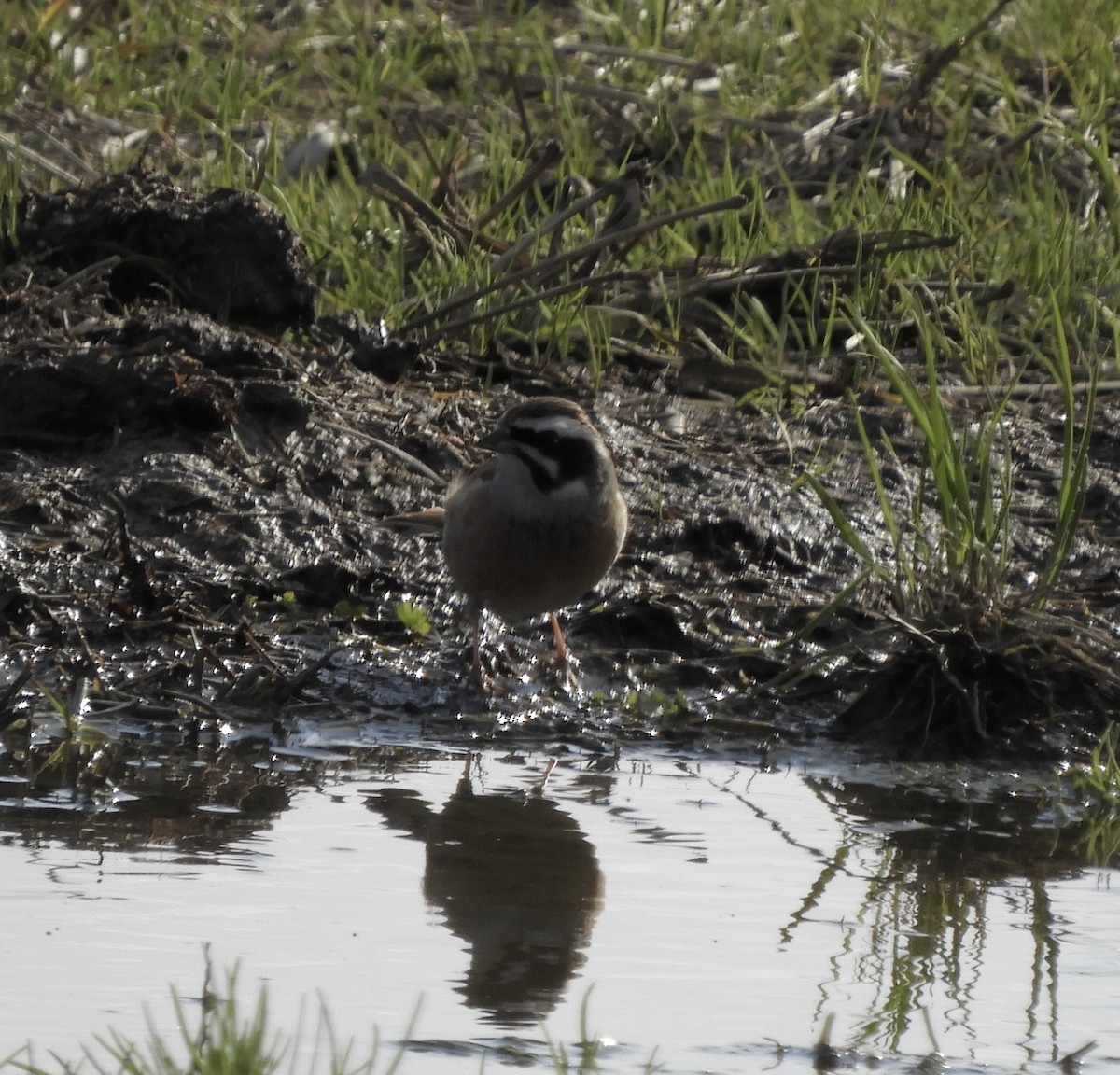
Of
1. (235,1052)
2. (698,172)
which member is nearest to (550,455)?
(235,1052)

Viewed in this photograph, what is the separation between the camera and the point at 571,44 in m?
10.8

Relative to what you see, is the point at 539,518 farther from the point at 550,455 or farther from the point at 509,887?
the point at 509,887

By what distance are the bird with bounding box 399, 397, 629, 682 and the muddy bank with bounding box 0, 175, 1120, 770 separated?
25cm

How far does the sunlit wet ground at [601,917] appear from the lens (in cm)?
353

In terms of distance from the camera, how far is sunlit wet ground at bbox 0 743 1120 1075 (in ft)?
11.6

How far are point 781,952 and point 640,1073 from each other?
2.21ft

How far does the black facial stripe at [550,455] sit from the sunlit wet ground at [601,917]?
0.99 metres

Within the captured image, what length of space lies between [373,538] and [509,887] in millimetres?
2436

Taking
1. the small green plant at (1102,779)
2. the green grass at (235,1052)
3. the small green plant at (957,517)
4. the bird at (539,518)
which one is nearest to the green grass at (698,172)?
the small green plant at (957,517)

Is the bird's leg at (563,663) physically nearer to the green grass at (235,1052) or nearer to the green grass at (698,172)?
the green grass at (698,172)

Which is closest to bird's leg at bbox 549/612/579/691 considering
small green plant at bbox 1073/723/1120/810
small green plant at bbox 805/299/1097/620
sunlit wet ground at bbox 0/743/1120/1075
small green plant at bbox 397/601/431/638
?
small green plant at bbox 397/601/431/638

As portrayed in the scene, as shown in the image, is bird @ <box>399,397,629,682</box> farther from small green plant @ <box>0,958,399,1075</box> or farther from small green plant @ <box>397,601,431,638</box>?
small green plant @ <box>0,958,399,1075</box>

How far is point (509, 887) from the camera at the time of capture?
4.34 metres

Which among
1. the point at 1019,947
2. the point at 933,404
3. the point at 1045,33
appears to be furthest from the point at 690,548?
the point at 1045,33
